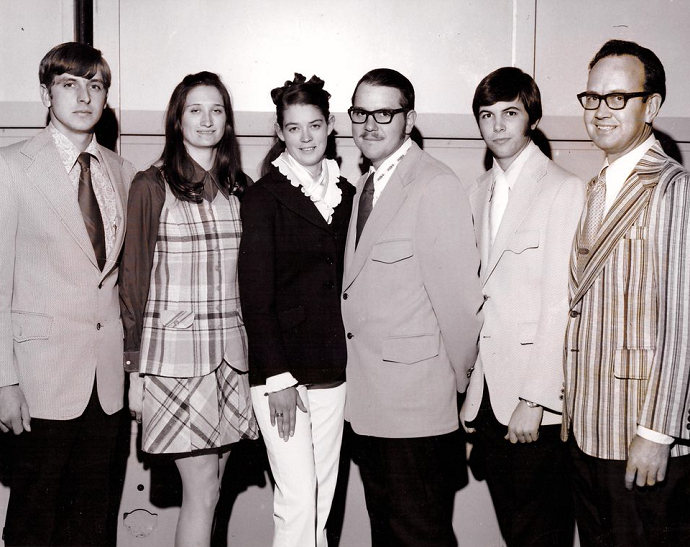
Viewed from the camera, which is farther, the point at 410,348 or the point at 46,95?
the point at 46,95

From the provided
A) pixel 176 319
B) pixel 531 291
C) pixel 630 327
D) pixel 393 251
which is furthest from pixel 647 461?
pixel 176 319

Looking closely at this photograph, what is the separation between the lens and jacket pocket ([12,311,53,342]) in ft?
A: 8.05

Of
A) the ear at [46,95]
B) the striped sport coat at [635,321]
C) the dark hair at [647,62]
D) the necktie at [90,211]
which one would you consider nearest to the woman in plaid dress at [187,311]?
the necktie at [90,211]

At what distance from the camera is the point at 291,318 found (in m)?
2.42

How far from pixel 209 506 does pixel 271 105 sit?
1933 mm

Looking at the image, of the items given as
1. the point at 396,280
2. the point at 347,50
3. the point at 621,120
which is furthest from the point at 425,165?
the point at 347,50

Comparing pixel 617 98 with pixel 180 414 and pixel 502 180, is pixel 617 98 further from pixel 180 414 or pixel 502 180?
pixel 180 414

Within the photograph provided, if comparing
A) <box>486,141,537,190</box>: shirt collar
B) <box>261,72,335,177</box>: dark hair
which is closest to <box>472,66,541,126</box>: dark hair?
<box>486,141,537,190</box>: shirt collar

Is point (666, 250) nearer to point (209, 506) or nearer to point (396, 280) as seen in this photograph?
A: point (396, 280)

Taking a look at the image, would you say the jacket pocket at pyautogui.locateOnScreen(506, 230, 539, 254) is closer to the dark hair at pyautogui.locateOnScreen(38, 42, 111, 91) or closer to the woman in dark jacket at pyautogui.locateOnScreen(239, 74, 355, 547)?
the woman in dark jacket at pyautogui.locateOnScreen(239, 74, 355, 547)

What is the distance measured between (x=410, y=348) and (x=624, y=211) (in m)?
0.88

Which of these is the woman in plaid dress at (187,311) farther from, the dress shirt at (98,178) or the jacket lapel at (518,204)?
the jacket lapel at (518,204)

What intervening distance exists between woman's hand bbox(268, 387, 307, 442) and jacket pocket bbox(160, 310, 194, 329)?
0.44m

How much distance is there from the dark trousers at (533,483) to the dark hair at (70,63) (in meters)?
2.04
